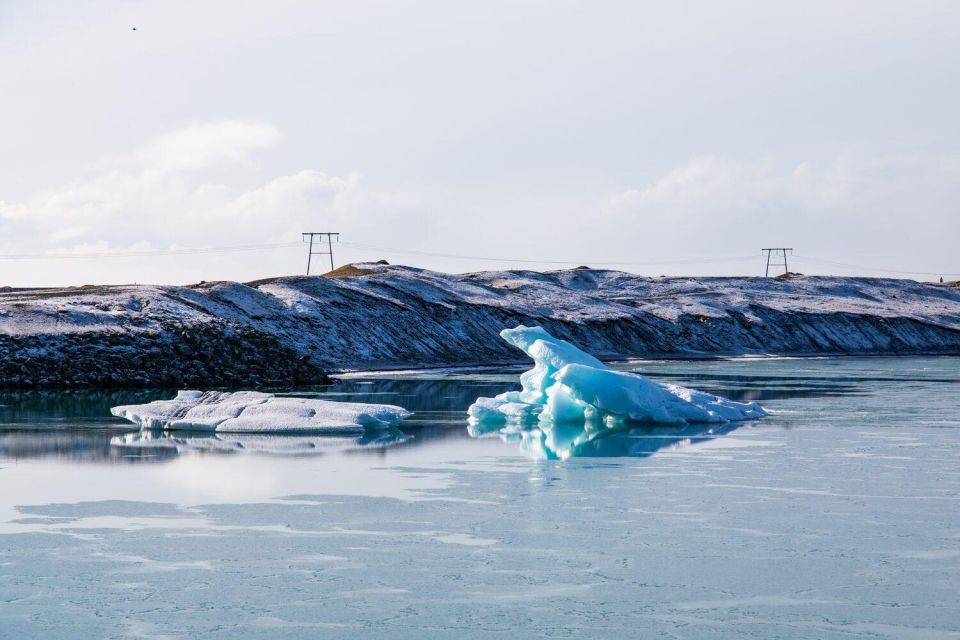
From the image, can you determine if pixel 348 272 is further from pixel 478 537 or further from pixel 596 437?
pixel 478 537

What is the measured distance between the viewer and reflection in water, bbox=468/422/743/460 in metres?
20.5

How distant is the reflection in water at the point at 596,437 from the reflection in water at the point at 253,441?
2.23 meters

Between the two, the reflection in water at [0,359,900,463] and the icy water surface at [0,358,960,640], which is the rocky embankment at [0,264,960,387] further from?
the icy water surface at [0,358,960,640]

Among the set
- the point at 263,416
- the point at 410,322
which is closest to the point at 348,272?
the point at 410,322

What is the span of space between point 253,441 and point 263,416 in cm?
177

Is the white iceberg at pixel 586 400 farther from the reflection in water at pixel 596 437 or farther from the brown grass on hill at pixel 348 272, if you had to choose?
the brown grass on hill at pixel 348 272

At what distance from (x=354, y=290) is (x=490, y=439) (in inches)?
1939

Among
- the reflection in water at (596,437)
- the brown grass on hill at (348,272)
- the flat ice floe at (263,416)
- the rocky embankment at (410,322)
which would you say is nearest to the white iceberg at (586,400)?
the reflection in water at (596,437)

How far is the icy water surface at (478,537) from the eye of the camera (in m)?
9.37

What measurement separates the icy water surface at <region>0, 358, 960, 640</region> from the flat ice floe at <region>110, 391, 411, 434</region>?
4.19 feet

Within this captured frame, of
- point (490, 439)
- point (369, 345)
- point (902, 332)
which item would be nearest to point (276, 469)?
point (490, 439)

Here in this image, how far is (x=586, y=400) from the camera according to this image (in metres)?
25.0

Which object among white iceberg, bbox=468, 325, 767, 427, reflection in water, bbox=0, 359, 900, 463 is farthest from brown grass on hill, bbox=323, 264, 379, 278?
white iceberg, bbox=468, 325, 767, 427

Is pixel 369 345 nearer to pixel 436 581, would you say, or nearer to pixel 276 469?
pixel 276 469
